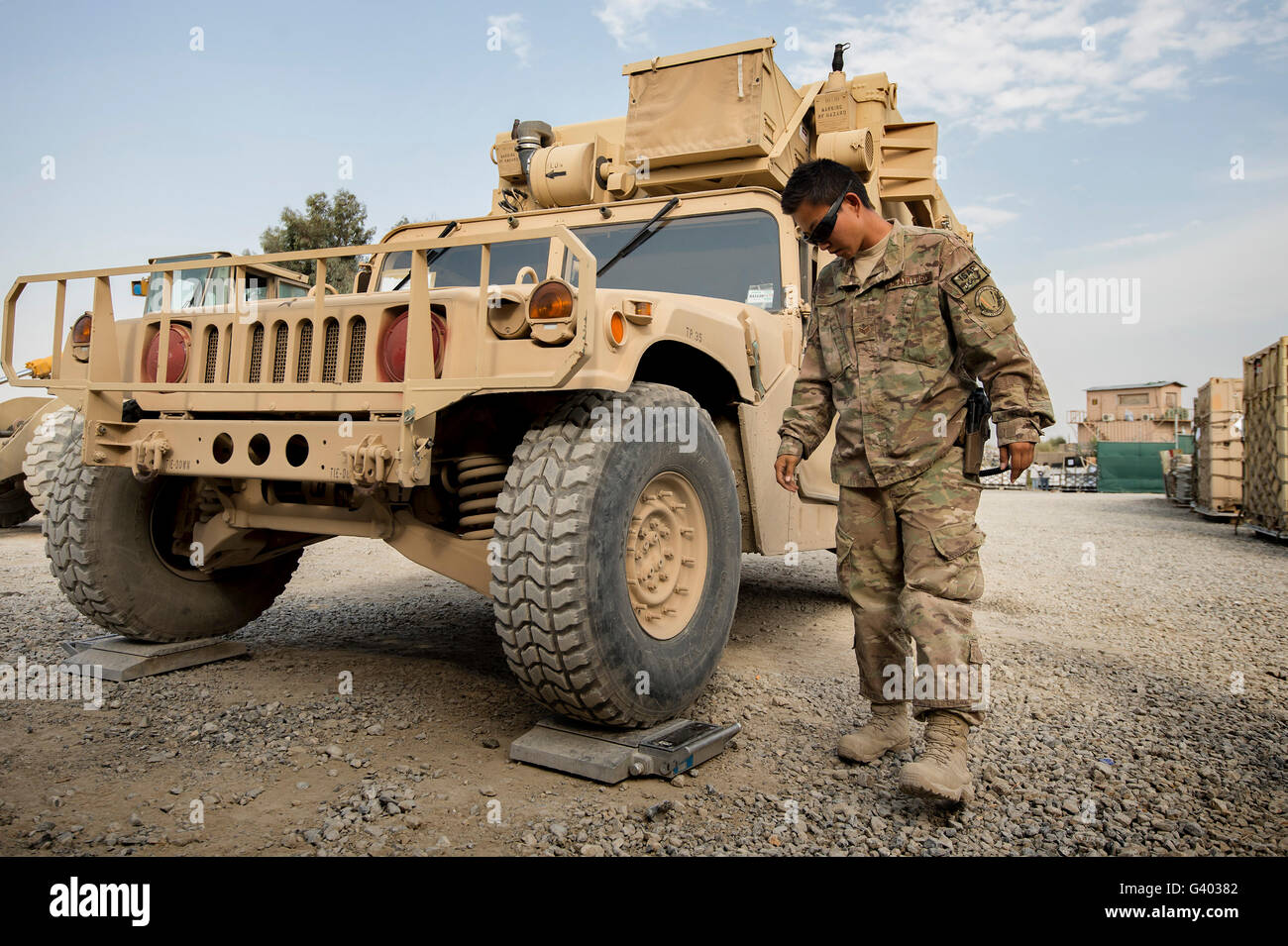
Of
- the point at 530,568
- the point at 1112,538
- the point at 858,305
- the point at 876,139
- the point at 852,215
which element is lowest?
the point at 1112,538

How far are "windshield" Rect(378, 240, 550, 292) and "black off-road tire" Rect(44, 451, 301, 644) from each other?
58.1 inches

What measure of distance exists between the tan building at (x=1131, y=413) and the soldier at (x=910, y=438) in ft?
90.3

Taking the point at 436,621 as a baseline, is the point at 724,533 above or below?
above

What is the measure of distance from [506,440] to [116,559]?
1720 mm

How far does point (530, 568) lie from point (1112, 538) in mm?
9609

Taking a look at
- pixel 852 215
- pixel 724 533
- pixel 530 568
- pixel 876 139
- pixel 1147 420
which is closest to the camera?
pixel 530 568

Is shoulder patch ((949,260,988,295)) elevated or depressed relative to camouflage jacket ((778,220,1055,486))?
elevated

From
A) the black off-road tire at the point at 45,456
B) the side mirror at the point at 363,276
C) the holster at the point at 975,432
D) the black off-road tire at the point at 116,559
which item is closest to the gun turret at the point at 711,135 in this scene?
the side mirror at the point at 363,276

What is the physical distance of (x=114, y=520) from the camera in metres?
3.64

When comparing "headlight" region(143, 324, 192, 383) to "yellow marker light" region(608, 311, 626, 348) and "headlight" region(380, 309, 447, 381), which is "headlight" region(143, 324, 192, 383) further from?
"yellow marker light" region(608, 311, 626, 348)

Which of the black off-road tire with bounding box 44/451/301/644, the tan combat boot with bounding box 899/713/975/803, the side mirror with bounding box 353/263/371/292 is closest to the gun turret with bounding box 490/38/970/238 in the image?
the side mirror with bounding box 353/263/371/292

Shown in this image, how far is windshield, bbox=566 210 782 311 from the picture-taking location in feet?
13.7
